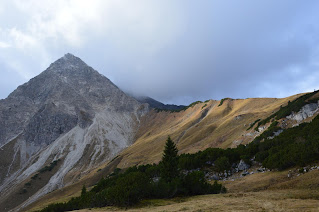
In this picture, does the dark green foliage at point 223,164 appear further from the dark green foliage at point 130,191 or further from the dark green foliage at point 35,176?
the dark green foliage at point 35,176

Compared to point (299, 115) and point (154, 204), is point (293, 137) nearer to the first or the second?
point (299, 115)

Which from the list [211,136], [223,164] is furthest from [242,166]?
[211,136]

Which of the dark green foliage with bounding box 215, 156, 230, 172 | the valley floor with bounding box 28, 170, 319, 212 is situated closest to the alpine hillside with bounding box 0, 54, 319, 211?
the dark green foliage with bounding box 215, 156, 230, 172

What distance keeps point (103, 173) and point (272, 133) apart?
79.9 meters

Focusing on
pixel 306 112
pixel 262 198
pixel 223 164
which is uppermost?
pixel 306 112

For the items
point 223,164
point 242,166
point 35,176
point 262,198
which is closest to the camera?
point 262,198

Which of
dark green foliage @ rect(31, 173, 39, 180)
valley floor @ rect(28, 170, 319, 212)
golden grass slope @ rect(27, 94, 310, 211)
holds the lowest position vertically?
valley floor @ rect(28, 170, 319, 212)

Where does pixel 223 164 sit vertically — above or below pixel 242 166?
above

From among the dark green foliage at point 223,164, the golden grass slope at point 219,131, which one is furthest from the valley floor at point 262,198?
the golden grass slope at point 219,131

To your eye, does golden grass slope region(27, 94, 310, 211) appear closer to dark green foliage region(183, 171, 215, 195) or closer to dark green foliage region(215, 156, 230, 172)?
dark green foliage region(183, 171, 215, 195)

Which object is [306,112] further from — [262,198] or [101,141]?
[101,141]

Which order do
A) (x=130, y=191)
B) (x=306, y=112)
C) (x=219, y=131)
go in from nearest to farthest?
(x=130, y=191), (x=306, y=112), (x=219, y=131)

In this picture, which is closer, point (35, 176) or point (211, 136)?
point (211, 136)

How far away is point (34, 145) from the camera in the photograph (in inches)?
7185
